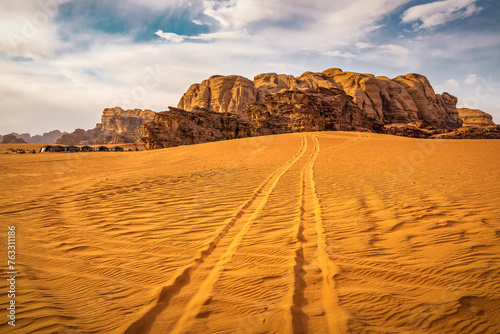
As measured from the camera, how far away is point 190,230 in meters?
4.28

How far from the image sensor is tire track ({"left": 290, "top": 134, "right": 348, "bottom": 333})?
214 cm

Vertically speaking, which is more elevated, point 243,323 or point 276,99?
point 276,99

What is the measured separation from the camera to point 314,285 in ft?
8.60

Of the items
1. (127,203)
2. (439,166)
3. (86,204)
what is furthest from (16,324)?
(439,166)

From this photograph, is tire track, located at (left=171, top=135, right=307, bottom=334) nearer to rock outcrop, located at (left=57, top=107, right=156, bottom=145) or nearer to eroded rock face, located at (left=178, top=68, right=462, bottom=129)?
eroded rock face, located at (left=178, top=68, right=462, bottom=129)

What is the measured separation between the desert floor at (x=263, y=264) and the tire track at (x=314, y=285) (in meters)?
0.01

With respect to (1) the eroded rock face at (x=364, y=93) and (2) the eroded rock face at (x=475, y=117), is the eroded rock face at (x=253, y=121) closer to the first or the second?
(1) the eroded rock face at (x=364, y=93)

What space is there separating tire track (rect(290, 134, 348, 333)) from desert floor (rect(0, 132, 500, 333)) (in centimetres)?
1

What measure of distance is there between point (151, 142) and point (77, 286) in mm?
41176

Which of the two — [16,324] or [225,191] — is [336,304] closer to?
[16,324]

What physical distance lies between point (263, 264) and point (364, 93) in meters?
78.5

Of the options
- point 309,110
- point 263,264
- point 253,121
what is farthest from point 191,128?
point 263,264

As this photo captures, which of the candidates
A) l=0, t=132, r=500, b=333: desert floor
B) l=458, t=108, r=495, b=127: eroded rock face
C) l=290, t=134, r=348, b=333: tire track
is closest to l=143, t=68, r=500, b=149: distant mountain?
l=458, t=108, r=495, b=127: eroded rock face

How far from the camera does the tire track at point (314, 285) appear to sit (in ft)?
7.02
